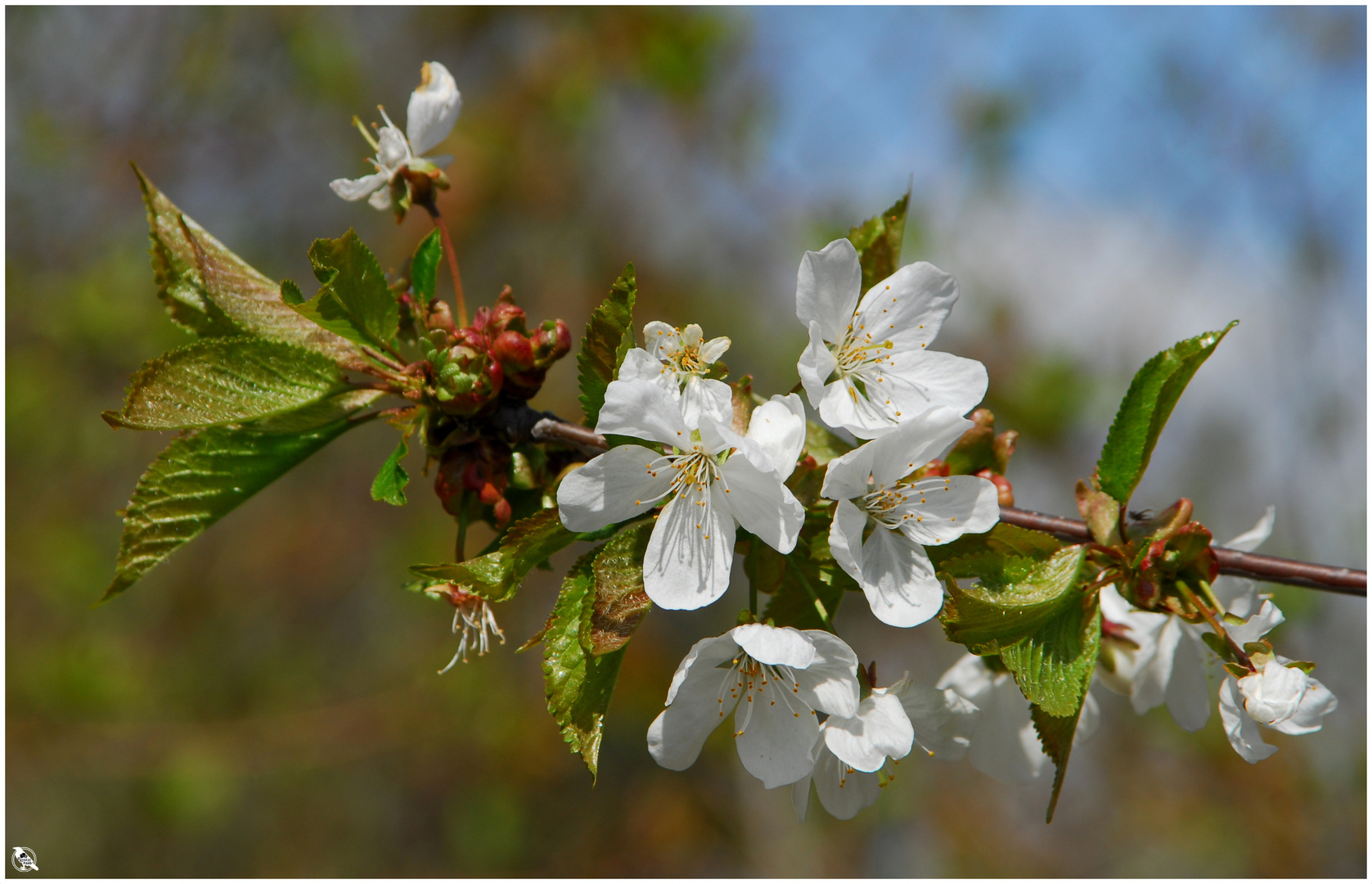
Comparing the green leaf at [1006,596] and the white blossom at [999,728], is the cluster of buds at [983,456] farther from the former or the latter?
the white blossom at [999,728]

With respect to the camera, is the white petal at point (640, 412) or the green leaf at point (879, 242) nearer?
the white petal at point (640, 412)

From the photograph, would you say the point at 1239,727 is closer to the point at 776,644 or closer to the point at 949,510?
the point at 949,510

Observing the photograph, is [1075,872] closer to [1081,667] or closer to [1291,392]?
[1291,392]

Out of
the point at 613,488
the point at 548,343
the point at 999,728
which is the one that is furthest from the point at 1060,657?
the point at 548,343

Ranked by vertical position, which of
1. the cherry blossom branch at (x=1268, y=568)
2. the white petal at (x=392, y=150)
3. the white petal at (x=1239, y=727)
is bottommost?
the white petal at (x=1239, y=727)

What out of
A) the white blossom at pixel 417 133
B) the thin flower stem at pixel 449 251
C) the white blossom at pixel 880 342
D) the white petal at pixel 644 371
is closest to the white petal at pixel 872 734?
the white blossom at pixel 880 342
